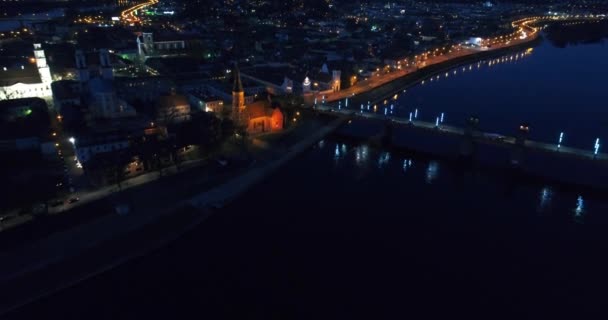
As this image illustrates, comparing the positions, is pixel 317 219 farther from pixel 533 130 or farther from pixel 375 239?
pixel 533 130

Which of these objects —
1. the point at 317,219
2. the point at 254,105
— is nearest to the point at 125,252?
the point at 317,219

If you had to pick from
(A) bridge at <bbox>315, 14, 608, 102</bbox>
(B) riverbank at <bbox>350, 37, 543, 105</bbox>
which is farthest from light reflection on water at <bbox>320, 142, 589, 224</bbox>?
(B) riverbank at <bbox>350, 37, 543, 105</bbox>

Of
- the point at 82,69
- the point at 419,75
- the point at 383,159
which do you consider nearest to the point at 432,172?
the point at 383,159

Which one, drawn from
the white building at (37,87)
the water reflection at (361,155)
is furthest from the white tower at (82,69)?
the water reflection at (361,155)

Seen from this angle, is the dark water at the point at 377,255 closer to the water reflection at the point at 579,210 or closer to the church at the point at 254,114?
the water reflection at the point at 579,210

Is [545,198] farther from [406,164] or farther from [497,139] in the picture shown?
[406,164]

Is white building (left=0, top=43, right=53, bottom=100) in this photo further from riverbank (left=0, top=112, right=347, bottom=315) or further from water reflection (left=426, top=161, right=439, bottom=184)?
water reflection (left=426, top=161, right=439, bottom=184)
